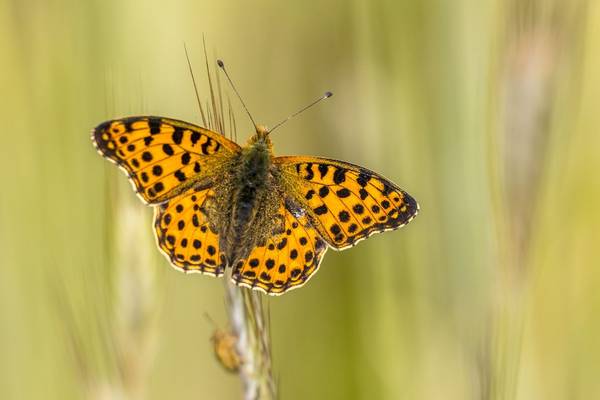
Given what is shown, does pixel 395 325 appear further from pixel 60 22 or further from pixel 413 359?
pixel 60 22

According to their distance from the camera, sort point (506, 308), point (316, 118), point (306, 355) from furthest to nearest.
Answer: point (316, 118) < point (306, 355) < point (506, 308)

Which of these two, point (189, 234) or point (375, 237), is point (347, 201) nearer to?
point (375, 237)

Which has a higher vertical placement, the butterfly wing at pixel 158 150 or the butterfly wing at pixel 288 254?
the butterfly wing at pixel 158 150

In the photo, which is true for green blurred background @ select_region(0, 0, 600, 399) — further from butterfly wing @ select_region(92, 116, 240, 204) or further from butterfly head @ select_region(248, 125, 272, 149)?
butterfly head @ select_region(248, 125, 272, 149)

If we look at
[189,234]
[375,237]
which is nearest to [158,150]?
[189,234]

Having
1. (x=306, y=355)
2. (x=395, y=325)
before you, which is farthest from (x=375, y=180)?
(x=306, y=355)

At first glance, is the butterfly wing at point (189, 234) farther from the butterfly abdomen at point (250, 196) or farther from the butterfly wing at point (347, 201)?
the butterfly wing at point (347, 201)

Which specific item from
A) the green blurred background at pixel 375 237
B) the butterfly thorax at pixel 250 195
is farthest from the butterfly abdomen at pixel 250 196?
the green blurred background at pixel 375 237
